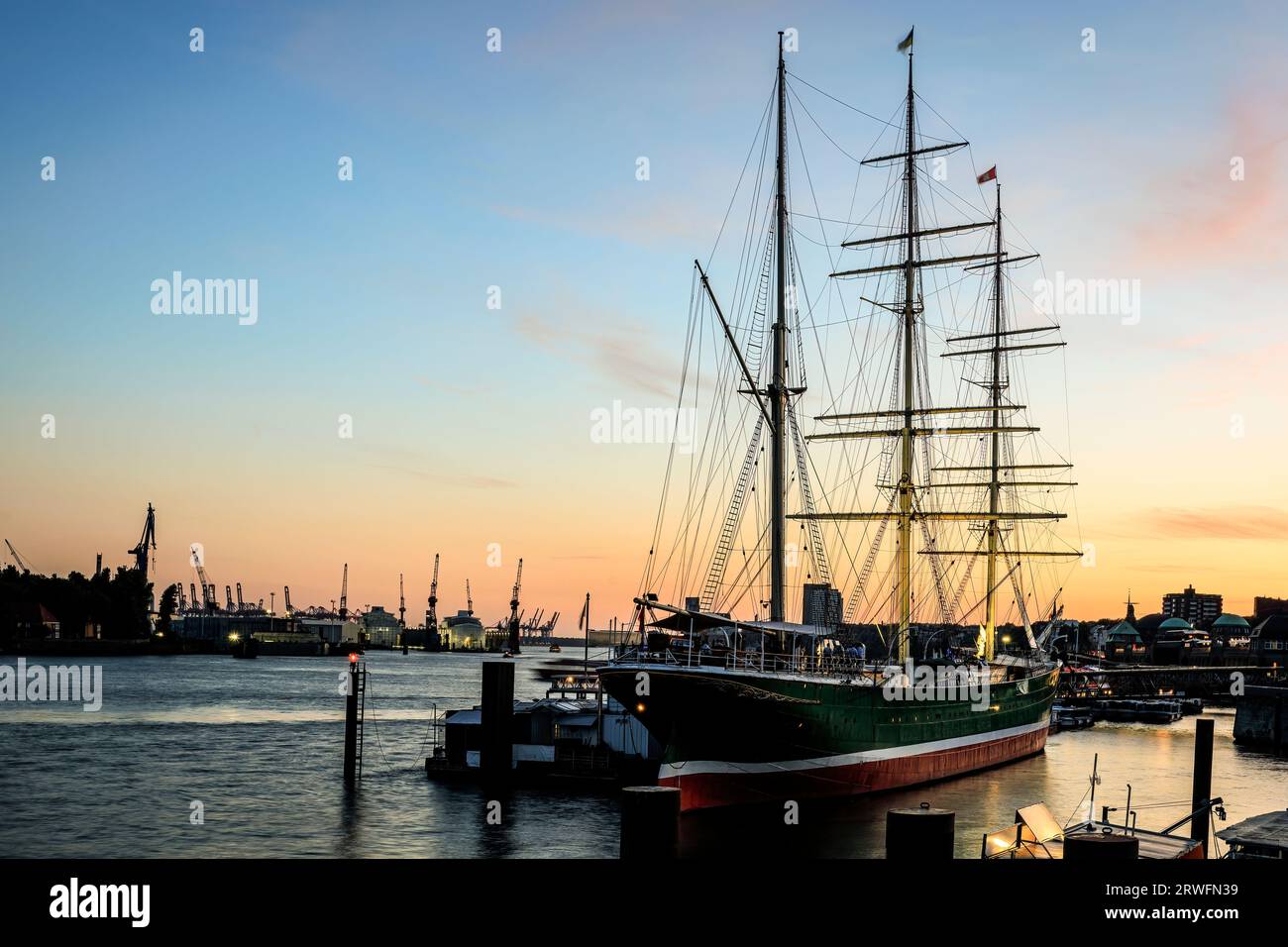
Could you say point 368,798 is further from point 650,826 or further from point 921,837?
point 921,837

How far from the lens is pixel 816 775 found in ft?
Answer: 153

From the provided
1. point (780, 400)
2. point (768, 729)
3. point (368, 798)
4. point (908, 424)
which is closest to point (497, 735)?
point (368, 798)

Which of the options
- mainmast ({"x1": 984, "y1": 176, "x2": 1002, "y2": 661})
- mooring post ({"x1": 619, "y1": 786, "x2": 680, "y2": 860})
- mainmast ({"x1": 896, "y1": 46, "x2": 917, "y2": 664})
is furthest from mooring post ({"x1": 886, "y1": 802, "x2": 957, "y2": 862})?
mainmast ({"x1": 984, "y1": 176, "x2": 1002, "y2": 661})

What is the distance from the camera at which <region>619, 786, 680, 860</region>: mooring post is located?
11.0 metres

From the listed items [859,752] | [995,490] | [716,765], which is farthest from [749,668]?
[995,490]

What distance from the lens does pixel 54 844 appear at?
141 feet

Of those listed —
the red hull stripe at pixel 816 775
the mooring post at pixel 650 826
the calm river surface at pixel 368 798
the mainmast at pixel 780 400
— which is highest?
the mainmast at pixel 780 400

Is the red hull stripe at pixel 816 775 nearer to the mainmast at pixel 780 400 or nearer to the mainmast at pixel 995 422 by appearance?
the mainmast at pixel 780 400

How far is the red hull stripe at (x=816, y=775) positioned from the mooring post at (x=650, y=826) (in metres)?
25.3

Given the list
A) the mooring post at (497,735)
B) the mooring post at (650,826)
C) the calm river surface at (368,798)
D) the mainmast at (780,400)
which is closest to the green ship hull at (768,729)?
the calm river surface at (368,798)

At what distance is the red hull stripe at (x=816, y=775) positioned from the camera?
143 ft

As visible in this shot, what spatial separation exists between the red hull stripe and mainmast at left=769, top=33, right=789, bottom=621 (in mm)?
6677
